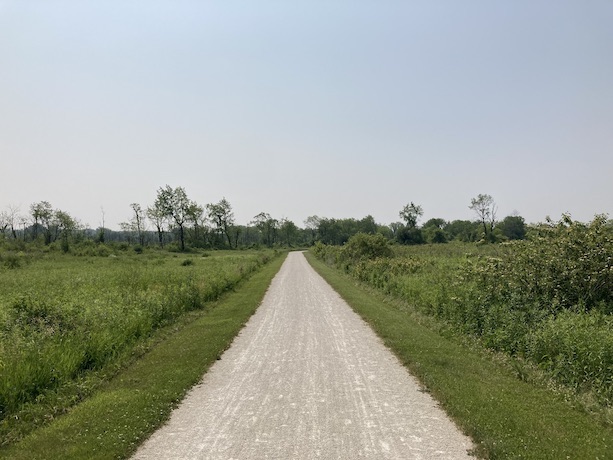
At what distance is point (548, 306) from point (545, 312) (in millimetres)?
1035

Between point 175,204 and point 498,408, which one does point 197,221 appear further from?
point 498,408

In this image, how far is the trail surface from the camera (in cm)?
584

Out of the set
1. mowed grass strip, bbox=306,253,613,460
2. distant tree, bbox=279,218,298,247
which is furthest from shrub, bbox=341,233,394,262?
distant tree, bbox=279,218,298,247

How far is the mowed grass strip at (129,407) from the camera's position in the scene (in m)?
5.95

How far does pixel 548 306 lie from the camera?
1253cm

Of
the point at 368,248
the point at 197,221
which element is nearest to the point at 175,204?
the point at 197,221

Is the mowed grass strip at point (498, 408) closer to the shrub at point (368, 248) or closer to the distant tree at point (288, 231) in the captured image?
the shrub at point (368, 248)

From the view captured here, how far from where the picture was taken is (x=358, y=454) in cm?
566

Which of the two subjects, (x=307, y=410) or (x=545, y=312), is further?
(x=545, y=312)

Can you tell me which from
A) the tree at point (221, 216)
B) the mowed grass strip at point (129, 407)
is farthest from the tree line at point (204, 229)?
the mowed grass strip at point (129, 407)

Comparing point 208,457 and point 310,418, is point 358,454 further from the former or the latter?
point 208,457

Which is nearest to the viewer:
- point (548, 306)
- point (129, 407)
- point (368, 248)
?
point (129, 407)

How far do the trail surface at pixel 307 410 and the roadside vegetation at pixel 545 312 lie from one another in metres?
0.91

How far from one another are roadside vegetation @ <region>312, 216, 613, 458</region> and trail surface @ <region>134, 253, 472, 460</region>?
35.8 inches
